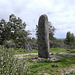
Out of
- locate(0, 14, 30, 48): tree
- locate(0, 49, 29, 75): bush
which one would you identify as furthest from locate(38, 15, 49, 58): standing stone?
locate(0, 14, 30, 48): tree

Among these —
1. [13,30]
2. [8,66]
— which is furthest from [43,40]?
[13,30]

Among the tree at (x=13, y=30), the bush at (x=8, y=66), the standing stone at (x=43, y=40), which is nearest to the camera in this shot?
the bush at (x=8, y=66)

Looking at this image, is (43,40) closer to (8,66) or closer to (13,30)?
(8,66)

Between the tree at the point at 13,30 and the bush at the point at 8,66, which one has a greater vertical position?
the tree at the point at 13,30

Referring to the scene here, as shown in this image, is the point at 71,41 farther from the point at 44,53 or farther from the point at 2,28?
the point at 44,53

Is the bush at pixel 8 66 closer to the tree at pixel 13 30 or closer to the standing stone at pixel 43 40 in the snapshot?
the standing stone at pixel 43 40

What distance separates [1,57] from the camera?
123 inches

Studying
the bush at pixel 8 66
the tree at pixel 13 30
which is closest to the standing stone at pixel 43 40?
the bush at pixel 8 66

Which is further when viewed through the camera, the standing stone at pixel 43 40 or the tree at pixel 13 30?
the tree at pixel 13 30

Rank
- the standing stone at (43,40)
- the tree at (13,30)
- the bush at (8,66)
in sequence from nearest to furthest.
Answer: the bush at (8,66), the standing stone at (43,40), the tree at (13,30)

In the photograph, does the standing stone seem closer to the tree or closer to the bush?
the bush

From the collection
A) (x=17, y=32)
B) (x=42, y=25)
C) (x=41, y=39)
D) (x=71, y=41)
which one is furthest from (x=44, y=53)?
(x=71, y=41)

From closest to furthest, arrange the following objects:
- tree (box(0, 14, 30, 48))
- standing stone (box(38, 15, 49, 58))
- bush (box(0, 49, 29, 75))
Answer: bush (box(0, 49, 29, 75))
standing stone (box(38, 15, 49, 58))
tree (box(0, 14, 30, 48))

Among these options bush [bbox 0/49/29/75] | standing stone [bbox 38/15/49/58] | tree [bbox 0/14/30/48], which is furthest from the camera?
tree [bbox 0/14/30/48]
